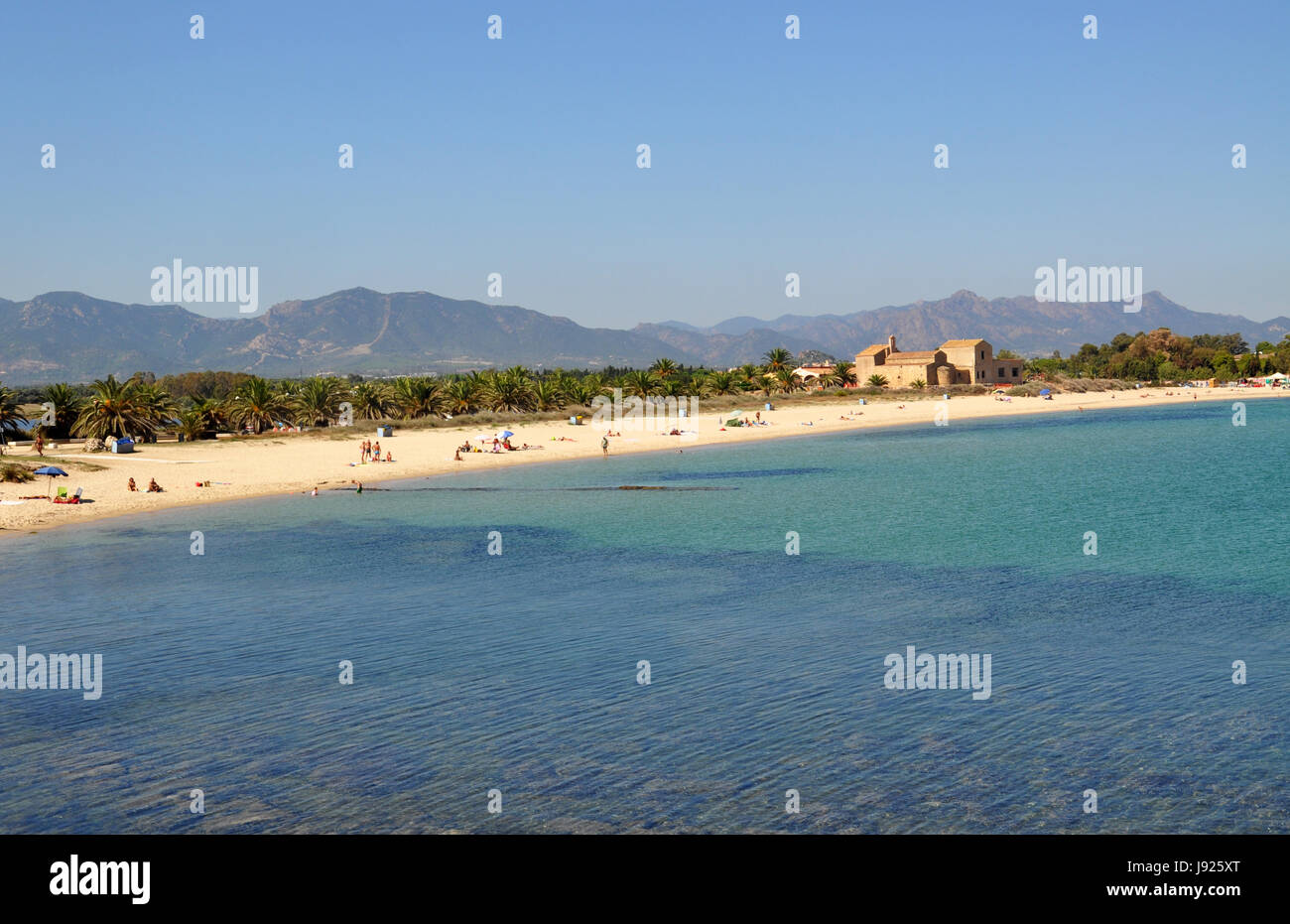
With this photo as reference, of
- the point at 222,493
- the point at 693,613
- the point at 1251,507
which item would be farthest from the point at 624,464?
the point at 693,613

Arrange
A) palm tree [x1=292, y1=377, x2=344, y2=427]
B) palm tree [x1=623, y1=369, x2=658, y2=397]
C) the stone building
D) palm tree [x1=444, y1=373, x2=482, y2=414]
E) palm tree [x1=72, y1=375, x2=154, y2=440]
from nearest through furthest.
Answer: palm tree [x1=72, y1=375, x2=154, y2=440]
palm tree [x1=292, y1=377, x2=344, y2=427]
palm tree [x1=444, y1=373, x2=482, y2=414]
palm tree [x1=623, y1=369, x2=658, y2=397]
the stone building

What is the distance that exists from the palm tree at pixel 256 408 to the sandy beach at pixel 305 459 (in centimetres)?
521

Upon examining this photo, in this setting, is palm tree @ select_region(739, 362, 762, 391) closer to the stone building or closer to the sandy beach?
the stone building

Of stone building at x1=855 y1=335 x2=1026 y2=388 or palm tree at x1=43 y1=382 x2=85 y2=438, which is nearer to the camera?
palm tree at x1=43 y1=382 x2=85 y2=438

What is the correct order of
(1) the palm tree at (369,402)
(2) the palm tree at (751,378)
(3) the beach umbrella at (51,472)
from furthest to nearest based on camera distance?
(2) the palm tree at (751,378), (1) the palm tree at (369,402), (3) the beach umbrella at (51,472)

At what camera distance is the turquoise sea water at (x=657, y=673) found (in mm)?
13602

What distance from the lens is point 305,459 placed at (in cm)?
6731

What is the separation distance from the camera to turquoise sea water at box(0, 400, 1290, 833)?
535 inches

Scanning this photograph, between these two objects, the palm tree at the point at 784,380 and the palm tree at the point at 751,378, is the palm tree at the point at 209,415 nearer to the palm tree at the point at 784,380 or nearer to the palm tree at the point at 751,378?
the palm tree at the point at 751,378

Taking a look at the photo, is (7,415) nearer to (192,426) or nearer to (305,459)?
(192,426)

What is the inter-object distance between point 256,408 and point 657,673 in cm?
7186

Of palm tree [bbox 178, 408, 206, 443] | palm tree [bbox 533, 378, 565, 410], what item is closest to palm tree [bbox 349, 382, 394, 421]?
palm tree [bbox 533, 378, 565, 410]

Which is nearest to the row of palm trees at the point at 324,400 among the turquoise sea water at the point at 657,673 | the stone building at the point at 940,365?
the stone building at the point at 940,365

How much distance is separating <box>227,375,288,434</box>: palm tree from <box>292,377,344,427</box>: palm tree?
1920 mm
